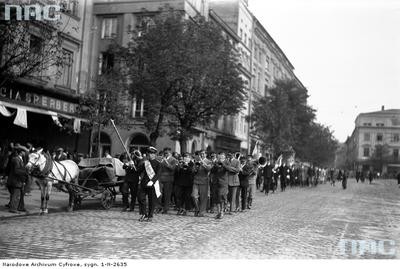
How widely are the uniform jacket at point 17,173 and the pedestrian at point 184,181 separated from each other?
179 inches

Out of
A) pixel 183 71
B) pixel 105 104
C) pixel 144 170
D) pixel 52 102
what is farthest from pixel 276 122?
pixel 144 170

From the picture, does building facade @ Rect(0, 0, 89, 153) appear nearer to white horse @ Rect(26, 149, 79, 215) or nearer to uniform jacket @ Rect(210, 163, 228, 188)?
white horse @ Rect(26, 149, 79, 215)

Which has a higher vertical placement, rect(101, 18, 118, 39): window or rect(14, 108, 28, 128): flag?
rect(101, 18, 118, 39): window

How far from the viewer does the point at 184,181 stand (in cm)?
1495

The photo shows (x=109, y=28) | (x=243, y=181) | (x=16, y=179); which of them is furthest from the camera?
(x=109, y=28)

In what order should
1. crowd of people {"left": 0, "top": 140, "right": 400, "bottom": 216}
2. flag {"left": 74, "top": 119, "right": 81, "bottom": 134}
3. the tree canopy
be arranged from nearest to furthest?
crowd of people {"left": 0, "top": 140, "right": 400, "bottom": 216}, flag {"left": 74, "top": 119, "right": 81, "bottom": 134}, the tree canopy

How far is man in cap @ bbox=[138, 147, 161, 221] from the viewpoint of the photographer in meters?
11.9

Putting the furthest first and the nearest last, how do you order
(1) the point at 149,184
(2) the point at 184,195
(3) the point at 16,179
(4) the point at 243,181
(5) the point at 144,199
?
(4) the point at 243,181 < (2) the point at 184,195 < (3) the point at 16,179 < (5) the point at 144,199 < (1) the point at 149,184

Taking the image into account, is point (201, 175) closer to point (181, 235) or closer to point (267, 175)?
point (181, 235)

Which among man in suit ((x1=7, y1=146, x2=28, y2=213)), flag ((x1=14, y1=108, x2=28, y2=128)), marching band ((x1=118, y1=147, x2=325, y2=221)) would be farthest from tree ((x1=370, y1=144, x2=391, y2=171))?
man in suit ((x1=7, y1=146, x2=28, y2=213))

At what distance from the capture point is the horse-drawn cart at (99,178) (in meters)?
14.4

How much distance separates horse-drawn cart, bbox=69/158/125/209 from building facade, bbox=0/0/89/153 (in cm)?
633

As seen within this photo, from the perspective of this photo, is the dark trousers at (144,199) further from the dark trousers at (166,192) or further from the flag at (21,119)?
the flag at (21,119)

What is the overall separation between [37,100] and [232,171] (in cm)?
1291
